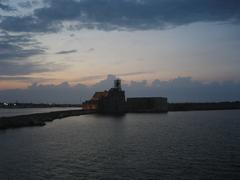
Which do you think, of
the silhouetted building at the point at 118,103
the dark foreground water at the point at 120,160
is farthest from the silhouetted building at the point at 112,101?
the dark foreground water at the point at 120,160

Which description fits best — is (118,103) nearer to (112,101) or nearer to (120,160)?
(112,101)

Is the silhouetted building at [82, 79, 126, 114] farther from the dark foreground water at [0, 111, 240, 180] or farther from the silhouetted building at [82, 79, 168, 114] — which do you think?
the dark foreground water at [0, 111, 240, 180]

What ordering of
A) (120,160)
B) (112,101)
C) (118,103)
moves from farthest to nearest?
(118,103), (112,101), (120,160)

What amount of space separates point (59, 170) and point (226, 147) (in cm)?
1975

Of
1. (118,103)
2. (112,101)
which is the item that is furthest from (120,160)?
(118,103)

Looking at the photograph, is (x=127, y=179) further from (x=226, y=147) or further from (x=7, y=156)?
(x=226, y=147)

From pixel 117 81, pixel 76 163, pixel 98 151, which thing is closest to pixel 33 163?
pixel 76 163

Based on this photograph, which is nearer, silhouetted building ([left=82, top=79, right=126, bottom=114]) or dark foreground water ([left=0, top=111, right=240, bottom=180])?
dark foreground water ([left=0, top=111, right=240, bottom=180])

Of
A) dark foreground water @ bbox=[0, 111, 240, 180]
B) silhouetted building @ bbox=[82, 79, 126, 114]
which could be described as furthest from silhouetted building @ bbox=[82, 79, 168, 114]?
dark foreground water @ bbox=[0, 111, 240, 180]

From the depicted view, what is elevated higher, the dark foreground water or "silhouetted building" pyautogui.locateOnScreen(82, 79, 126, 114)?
"silhouetted building" pyautogui.locateOnScreen(82, 79, 126, 114)

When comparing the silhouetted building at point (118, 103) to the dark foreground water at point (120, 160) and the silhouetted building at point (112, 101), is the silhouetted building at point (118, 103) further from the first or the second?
the dark foreground water at point (120, 160)

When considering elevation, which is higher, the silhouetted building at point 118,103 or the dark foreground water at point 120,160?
the silhouetted building at point 118,103

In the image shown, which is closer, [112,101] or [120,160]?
[120,160]

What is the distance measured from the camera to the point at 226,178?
79.6ft
